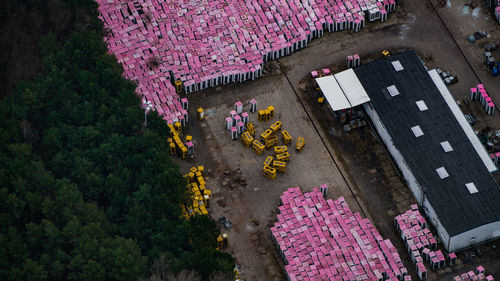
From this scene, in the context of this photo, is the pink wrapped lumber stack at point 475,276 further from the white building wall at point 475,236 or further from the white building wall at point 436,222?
the white building wall at point 436,222

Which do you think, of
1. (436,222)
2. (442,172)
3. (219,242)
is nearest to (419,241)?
(436,222)

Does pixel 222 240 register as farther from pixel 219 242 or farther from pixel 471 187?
pixel 471 187

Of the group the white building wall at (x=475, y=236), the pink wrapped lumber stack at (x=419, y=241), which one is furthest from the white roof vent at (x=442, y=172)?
the white building wall at (x=475, y=236)

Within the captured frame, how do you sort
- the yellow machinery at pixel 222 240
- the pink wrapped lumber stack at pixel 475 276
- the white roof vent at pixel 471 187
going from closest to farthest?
the pink wrapped lumber stack at pixel 475 276 → the white roof vent at pixel 471 187 → the yellow machinery at pixel 222 240

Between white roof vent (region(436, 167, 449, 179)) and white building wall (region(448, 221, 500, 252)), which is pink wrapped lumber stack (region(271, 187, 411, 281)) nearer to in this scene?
white building wall (region(448, 221, 500, 252))

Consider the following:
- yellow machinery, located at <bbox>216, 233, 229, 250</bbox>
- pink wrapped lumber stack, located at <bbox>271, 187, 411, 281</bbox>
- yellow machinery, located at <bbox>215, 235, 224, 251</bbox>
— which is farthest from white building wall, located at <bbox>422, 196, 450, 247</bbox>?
yellow machinery, located at <bbox>215, 235, 224, 251</bbox>

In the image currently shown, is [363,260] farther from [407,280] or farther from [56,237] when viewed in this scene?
[56,237]

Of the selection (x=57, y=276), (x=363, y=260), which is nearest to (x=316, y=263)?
(x=363, y=260)

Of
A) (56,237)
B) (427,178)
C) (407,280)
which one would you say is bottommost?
(407,280)
